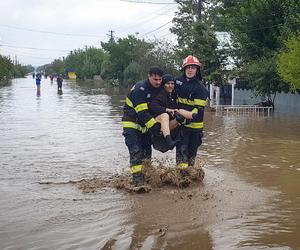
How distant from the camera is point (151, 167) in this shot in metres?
7.62

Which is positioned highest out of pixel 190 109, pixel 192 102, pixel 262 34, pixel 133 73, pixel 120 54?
pixel 120 54

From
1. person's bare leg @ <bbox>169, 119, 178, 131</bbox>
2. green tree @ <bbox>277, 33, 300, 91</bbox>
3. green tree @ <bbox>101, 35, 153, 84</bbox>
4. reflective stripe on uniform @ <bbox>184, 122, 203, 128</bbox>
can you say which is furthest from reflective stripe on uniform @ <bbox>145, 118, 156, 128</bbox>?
green tree @ <bbox>101, 35, 153, 84</bbox>

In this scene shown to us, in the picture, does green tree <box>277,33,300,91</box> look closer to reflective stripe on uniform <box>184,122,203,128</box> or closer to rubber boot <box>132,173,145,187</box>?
reflective stripe on uniform <box>184,122,203,128</box>

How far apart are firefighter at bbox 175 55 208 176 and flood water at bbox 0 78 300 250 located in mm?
596

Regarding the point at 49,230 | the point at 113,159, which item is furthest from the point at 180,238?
the point at 113,159

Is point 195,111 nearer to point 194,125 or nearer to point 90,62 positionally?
point 194,125

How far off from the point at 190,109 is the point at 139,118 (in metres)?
0.90

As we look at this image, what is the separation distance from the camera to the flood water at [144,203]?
16.8ft

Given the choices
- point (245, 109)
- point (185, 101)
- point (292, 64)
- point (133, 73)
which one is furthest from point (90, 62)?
point (185, 101)

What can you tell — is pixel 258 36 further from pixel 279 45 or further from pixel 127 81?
pixel 127 81

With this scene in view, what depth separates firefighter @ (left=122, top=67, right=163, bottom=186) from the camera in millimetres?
7059

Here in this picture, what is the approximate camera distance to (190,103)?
752cm

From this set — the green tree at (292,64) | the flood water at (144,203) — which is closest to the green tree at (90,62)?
the green tree at (292,64)

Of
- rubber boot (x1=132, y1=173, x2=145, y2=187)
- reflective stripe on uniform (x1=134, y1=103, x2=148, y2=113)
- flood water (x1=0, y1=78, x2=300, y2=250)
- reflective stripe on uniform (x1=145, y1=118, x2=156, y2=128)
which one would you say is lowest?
flood water (x1=0, y1=78, x2=300, y2=250)
